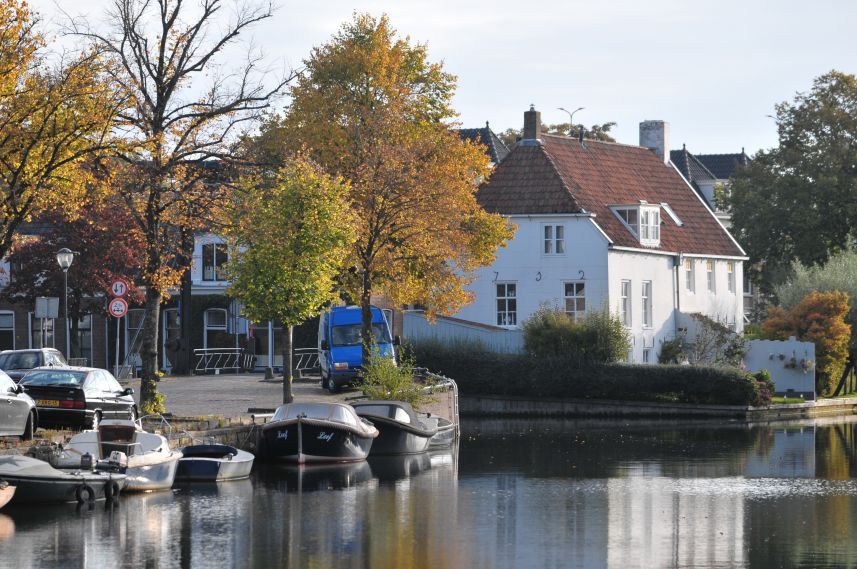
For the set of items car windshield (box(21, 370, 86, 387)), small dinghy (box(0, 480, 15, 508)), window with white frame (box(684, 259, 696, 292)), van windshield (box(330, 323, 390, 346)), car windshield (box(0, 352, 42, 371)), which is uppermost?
window with white frame (box(684, 259, 696, 292))

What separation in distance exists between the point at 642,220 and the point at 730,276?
9.95m

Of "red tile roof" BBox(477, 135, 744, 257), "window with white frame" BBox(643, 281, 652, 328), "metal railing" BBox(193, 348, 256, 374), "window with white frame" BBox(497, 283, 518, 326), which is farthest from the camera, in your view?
"metal railing" BBox(193, 348, 256, 374)

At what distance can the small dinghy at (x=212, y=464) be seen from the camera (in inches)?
1287

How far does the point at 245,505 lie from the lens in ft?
95.6

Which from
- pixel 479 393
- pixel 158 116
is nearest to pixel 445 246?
pixel 479 393

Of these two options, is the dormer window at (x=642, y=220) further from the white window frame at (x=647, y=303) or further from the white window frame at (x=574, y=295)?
the white window frame at (x=574, y=295)

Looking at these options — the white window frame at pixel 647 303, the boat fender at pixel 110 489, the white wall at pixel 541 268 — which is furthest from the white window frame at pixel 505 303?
the boat fender at pixel 110 489

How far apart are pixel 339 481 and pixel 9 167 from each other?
10.3m

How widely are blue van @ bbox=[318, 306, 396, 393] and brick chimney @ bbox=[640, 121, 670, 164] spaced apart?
29.7 metres

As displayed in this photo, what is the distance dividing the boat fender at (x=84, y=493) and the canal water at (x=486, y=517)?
300mm

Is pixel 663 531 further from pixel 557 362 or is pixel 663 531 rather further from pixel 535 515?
pixel 557 362

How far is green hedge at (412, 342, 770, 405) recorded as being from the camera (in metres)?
57.4

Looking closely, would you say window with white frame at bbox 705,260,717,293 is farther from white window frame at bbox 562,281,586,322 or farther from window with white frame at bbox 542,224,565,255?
window with white frame at bbox 542,224,565,255

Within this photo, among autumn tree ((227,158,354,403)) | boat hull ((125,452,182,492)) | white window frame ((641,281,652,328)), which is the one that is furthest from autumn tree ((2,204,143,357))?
boat hull ((125,452,182,492))
